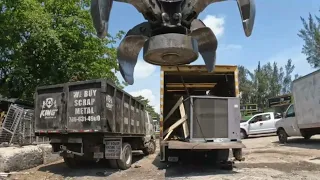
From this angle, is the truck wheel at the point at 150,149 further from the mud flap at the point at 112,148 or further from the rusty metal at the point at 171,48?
the rusty metal at the point at 171,48

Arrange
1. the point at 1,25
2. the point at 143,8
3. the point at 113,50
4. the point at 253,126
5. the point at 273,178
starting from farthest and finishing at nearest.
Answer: the point at 253,126
the point at 113,50
the point at 1,25
the point at 273,178
the point at 143,8

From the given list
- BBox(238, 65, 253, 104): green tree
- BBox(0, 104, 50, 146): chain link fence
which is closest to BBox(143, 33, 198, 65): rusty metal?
BBox(0, 104, 50, 146): chain link fence

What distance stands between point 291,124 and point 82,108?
11979 mm

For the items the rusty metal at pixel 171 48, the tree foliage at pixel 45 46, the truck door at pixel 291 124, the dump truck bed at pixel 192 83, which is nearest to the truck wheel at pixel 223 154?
the dump truck bed at pixel 192 83

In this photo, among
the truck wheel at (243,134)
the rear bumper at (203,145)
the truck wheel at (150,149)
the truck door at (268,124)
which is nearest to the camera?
the rear bumper at (203,145)

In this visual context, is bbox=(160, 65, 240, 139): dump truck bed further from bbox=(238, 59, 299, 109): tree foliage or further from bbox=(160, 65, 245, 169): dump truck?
bbox=(238, 59, 299, 109): tree foliage

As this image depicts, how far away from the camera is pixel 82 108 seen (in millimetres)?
10414

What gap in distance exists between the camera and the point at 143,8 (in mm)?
2096

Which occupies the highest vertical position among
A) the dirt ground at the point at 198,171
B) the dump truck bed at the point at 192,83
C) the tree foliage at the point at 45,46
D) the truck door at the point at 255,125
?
the tree foliage at the point at 45,46

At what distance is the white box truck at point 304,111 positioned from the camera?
1576cm

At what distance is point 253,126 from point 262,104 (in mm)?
42960

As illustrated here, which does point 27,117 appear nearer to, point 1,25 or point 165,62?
point 1,25

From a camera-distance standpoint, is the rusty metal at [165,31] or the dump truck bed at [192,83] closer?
the rusty metal at [165,31]

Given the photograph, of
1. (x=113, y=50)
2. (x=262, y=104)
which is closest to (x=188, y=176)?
(x=113, y=50)
